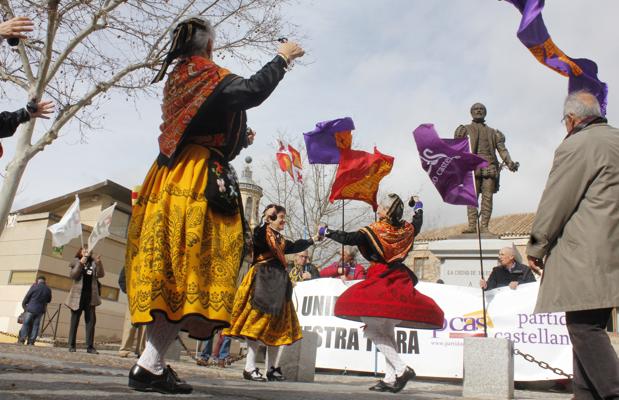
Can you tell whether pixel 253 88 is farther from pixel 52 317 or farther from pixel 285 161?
pixel 52 317

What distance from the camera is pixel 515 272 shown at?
8555 mm

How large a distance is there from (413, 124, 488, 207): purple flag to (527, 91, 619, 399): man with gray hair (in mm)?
4454

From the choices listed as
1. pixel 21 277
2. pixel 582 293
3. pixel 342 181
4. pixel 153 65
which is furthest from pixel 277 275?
pixel 21 277

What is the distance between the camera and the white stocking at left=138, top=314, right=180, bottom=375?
3040 mm

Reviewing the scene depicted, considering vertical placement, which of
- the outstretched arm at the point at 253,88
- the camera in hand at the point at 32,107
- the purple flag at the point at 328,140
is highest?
the purple flag at the point at 328,140

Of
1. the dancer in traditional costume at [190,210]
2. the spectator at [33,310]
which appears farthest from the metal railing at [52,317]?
the dancer in traditional costume at [190,210]

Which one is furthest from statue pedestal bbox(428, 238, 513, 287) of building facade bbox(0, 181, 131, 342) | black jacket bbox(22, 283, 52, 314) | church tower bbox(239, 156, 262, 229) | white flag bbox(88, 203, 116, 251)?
church tower bbox(239, 156, 262, 229)

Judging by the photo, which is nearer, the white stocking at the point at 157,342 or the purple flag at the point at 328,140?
the white stocking at the point at 157,342

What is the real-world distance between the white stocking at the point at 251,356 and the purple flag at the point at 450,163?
344 centimetres

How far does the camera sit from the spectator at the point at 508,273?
8.51m

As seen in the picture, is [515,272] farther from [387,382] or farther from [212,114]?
[212,114]

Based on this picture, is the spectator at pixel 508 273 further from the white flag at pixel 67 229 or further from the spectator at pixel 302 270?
the white flag at pixel 67 229

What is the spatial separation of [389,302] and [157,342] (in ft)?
10.3

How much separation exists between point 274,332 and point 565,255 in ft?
12.7
